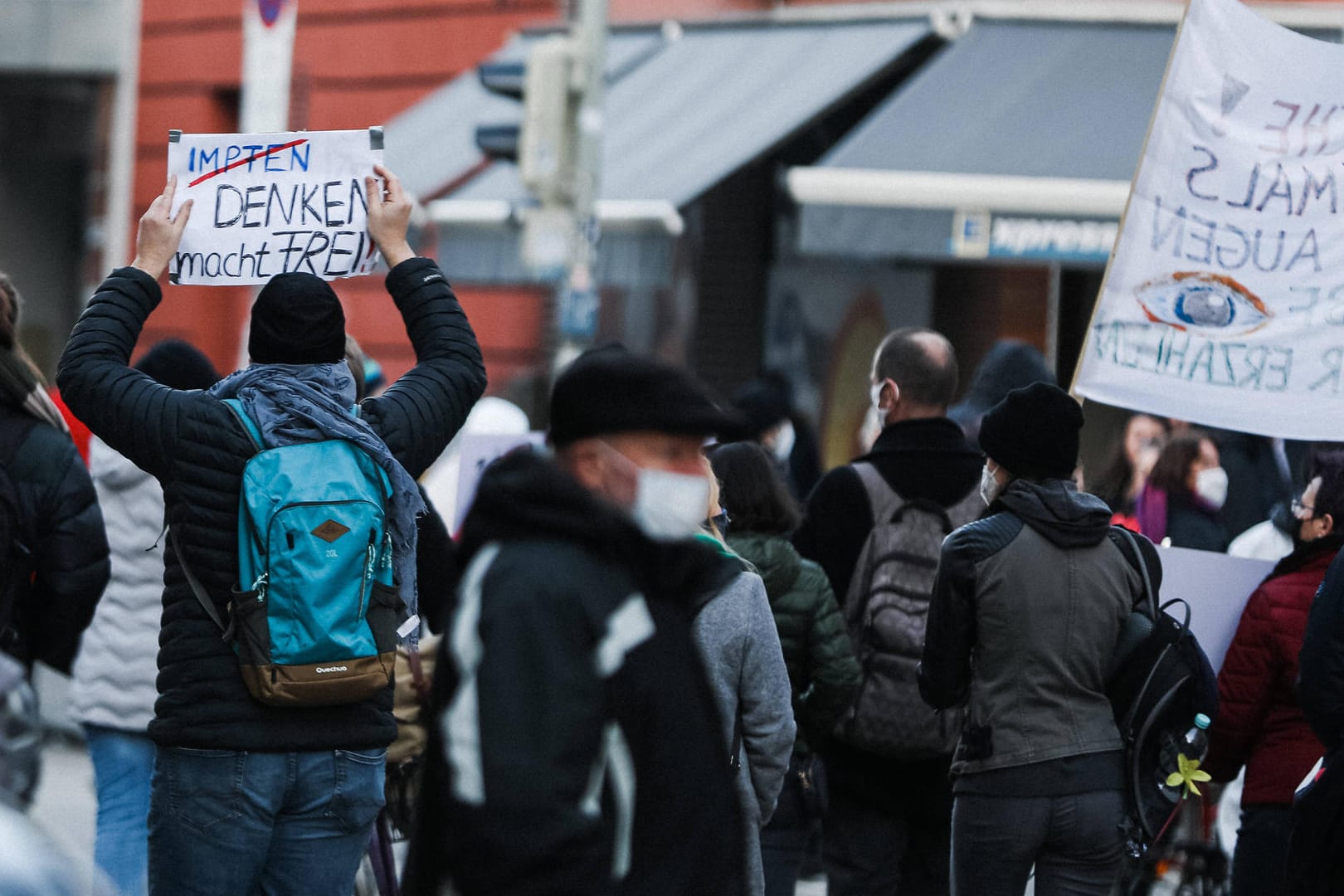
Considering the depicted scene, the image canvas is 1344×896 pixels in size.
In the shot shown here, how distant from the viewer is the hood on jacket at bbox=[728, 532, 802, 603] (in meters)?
5.17

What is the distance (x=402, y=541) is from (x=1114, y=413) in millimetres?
7827

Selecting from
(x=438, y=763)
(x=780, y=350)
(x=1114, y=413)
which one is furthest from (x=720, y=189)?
(x=438, y=763)

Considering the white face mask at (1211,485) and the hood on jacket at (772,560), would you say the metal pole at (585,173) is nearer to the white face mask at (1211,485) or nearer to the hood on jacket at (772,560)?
the white face mask at (1211,485)

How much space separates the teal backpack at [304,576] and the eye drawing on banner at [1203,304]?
2.52 metres

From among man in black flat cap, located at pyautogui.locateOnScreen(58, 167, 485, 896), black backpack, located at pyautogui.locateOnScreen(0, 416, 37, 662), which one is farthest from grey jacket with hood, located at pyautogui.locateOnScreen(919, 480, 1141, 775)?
black backpack, located at pyautogui.locateOnScreen(0, 416, 37, 662)

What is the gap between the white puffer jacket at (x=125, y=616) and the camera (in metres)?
5.82

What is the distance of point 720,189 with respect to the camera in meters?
12.7

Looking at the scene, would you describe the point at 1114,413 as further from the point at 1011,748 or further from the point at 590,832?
the point at 590,832

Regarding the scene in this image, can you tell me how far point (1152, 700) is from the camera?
4727 mm

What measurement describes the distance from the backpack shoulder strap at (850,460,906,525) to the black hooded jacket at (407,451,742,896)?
275cm

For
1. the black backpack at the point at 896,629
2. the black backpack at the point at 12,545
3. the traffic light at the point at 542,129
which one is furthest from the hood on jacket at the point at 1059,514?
the traffic light at the point at 542,129

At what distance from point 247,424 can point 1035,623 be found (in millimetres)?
1855

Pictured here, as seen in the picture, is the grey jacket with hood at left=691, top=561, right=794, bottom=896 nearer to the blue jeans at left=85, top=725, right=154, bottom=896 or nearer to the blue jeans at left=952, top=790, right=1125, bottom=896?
the blue jeans at left=952, top=790, right=1125, bottom=896

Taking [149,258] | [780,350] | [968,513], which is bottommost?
[780,350]
